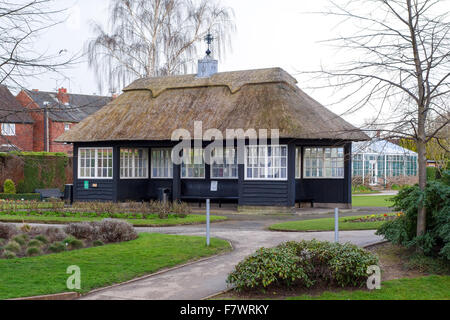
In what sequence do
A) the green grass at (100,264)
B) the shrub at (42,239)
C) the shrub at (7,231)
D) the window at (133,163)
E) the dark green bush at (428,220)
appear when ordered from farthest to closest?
1. the window at (133,163)
2. the shrub at (7,231)
3. the shrub at (42,239)
4. the dark green bush at (428,220)
5. the green grass at (100,264)

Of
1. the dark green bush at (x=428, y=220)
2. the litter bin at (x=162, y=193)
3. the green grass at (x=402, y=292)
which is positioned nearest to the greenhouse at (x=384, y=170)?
the litter bin at (x=162, y=193)

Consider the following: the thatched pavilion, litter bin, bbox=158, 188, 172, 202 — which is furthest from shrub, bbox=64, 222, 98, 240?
litter bin, bbox=158, 188, 172, 202

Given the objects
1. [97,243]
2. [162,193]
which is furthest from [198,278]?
[162,193]

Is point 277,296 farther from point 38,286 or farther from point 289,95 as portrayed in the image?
point 289,95

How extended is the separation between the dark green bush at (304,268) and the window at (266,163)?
45.9 feet

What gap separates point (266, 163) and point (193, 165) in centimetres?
472

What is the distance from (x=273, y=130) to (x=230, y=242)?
984 cm

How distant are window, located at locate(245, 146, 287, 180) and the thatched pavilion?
0.04 m

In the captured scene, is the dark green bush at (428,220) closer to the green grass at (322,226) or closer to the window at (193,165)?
the green grass at (322,226)

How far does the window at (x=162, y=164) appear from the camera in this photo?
28305mm

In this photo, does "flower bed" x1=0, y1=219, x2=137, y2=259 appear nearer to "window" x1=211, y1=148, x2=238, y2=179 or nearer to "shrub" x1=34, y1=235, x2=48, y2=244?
"shrub" x1=34, y1=235, x2=48, y2=244

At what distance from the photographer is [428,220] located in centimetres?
1115

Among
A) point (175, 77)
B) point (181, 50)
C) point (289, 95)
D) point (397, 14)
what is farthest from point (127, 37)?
point (397, 14)

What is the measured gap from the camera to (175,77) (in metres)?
29.5
